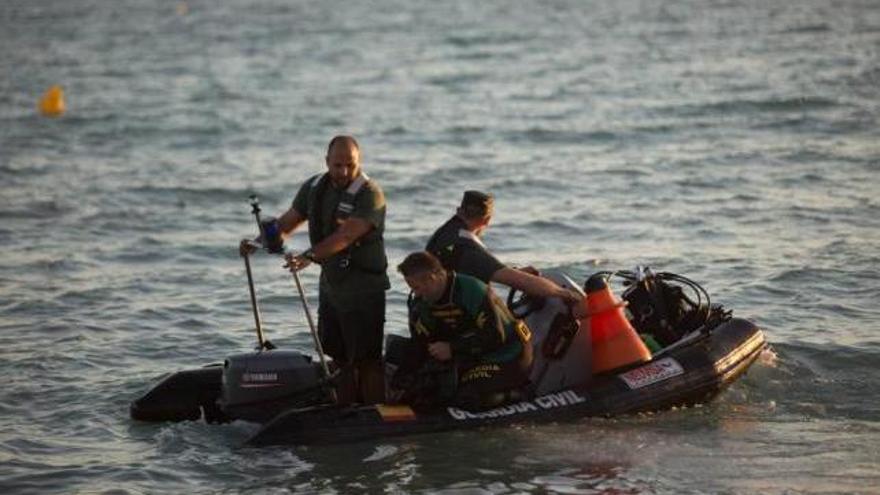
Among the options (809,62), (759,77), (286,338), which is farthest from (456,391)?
(809,62)

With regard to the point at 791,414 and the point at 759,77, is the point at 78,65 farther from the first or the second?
the point at 791,414

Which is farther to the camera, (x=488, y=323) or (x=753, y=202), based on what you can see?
(x=753, y=202)

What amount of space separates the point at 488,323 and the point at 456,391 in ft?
1.83

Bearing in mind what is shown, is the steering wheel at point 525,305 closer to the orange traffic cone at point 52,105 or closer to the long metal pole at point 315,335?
the long metal pole at point 315,335

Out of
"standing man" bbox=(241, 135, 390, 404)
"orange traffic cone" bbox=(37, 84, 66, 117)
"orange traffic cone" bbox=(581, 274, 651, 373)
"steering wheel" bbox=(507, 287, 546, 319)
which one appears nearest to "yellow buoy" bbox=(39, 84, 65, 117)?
"orange traffic cone" bbox=(37, 84, 66, 117)

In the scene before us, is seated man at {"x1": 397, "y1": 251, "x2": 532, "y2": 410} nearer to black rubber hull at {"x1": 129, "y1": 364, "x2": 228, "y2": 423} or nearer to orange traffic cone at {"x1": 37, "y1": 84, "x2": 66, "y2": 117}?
black rubber hull at {"x1": 129, "y1": 364, "x2": 228, "y2": 423}

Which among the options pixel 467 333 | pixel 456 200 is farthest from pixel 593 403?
pixel 456 200

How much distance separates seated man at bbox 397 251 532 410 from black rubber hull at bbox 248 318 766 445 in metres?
0.17

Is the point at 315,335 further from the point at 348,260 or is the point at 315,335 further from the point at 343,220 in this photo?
the point at 343,220

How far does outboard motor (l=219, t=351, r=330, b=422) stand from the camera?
361 inches

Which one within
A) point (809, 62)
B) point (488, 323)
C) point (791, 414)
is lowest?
point (791, 414)

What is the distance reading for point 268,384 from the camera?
9180 mm

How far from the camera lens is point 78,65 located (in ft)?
113

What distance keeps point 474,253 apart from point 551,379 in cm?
106
